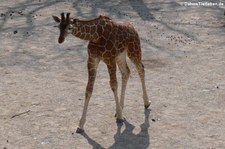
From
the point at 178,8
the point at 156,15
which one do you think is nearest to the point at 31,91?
the point at 156,15

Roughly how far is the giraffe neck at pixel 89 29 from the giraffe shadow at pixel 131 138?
130 centimetres

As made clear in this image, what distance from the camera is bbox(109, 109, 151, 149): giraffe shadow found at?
17.6ft

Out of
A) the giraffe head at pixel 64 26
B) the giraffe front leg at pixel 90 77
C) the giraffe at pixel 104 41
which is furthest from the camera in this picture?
the giraffe front leg at pixel 90 77

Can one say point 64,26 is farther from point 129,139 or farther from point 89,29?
point 129,139

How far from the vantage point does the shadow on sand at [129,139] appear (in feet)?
17.6

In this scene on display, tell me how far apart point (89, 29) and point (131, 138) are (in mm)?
1514

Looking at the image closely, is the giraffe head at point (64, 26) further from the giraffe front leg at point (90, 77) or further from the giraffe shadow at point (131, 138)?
the giraffe shadow at point (131, 138)

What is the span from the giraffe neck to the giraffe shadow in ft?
4.27

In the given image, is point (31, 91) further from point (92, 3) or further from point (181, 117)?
point (92, 3)

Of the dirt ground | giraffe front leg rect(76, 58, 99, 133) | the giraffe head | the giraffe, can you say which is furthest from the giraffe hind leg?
the giraffe head

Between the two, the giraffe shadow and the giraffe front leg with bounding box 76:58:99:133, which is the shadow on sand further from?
the giraffe front leg with bounding box 76:58:99:133

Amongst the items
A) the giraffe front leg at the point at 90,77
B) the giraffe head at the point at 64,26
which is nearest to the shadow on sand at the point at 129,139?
the giraffe front leg at the point at 90,77

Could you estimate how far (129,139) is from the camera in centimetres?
553

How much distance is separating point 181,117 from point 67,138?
1667 mm
